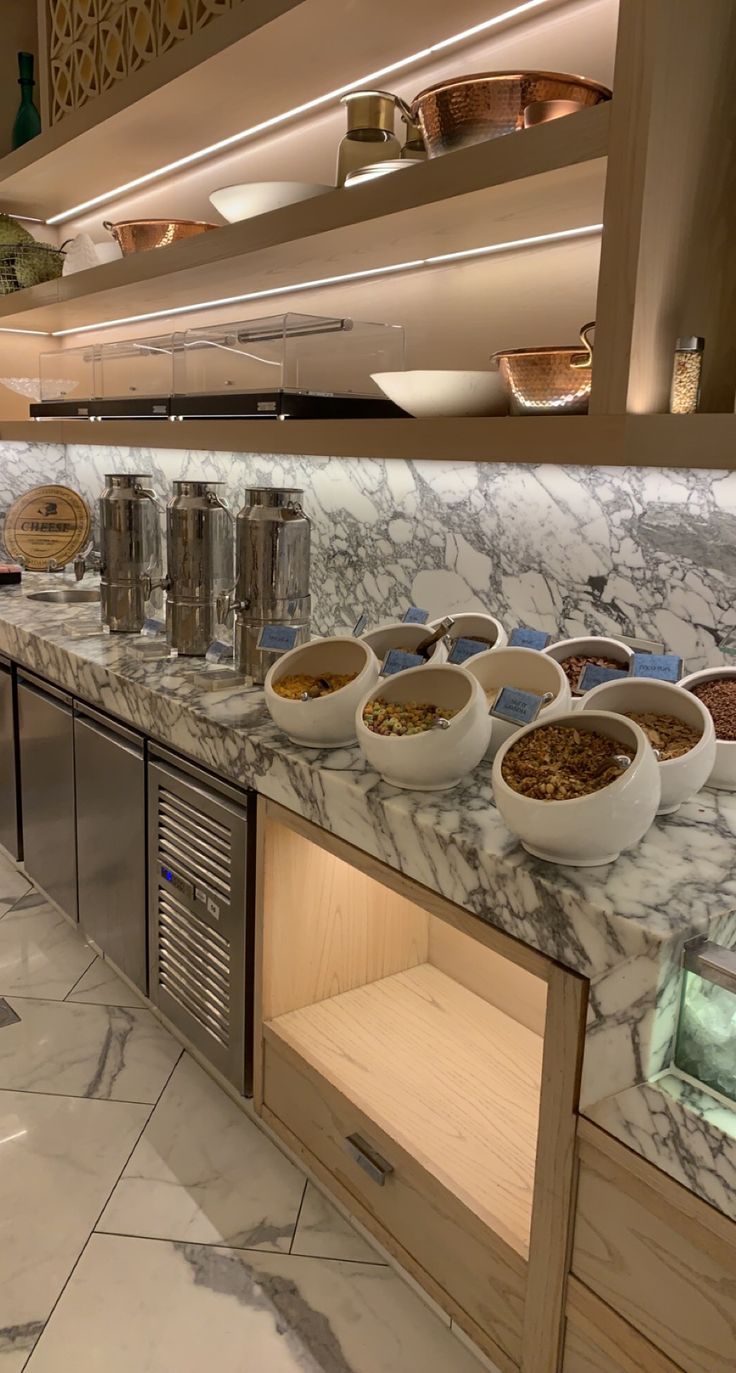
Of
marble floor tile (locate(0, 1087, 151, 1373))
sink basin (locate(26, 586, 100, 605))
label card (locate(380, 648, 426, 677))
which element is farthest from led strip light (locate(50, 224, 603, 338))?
marble floor tile (locate(0, 1087, 151, 1373))

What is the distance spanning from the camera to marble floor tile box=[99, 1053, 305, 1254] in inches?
67.2

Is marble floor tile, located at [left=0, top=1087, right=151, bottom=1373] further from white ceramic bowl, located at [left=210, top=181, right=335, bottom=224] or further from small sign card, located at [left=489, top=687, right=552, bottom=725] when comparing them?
white ceramic bowl, located at [left=210, top=181, right=335, bottom=224]

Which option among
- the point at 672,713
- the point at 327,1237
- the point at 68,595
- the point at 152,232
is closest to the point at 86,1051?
the point at 327,1237

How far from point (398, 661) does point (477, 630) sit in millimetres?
267

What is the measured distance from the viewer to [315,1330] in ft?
4.98

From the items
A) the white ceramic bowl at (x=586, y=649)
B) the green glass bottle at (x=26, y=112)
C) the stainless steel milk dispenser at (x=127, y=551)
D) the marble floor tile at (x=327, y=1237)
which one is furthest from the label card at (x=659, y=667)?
the green glass bottle at (x=26, y=112)

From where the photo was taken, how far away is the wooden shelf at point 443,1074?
1.42 m

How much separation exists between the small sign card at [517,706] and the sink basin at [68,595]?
83.2 inches

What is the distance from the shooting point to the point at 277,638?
6.66 feet

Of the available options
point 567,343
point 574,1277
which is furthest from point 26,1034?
point 567,343

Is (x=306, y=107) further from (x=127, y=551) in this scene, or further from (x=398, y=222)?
(x=127, y=551)

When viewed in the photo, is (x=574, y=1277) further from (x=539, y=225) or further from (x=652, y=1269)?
(x=539, y=225)

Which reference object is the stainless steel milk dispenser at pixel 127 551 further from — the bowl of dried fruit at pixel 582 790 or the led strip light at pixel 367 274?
the bowl of dried fruit at pixel 582 790

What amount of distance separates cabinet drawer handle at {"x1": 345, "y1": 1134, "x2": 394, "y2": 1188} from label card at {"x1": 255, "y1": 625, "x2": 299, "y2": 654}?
92 centimetres
